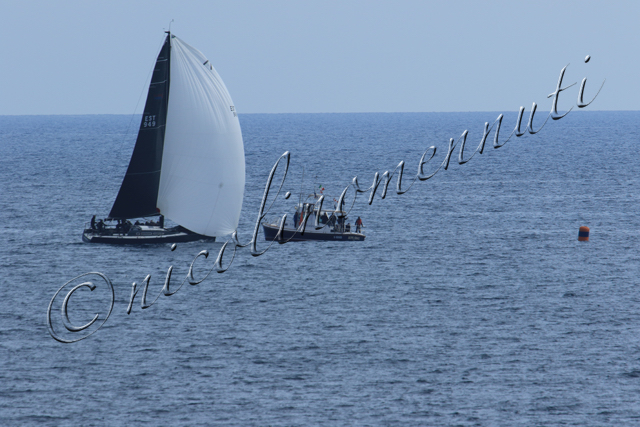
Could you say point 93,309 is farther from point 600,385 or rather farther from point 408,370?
point 600,385

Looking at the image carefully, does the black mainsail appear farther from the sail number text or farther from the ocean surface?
the ocean surface

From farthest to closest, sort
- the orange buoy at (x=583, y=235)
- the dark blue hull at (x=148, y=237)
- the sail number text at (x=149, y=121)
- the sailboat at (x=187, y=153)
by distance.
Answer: the orange buoy at (x=583, y=235) → the dark blue hull at (x=148, y=237) → the sail number text at (x=149, y=121) → the sailboat at (x=187, y=153)

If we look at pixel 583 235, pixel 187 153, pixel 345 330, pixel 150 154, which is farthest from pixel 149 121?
pixel 583 235

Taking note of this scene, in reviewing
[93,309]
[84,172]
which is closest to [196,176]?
[93,309]

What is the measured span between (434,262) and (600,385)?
Answer: 29.5 metres

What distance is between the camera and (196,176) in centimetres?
7100

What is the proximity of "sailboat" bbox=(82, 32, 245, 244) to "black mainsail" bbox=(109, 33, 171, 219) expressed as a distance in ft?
0.30

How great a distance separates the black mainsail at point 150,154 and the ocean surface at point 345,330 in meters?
4.35

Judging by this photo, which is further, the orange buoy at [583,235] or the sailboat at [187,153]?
the orange buoy at [583,235]

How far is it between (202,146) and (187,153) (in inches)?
66.0

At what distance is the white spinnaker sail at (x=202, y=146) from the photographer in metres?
70.4

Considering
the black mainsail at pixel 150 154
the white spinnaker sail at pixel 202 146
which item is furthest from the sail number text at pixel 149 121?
the white spinnaker sail at pixel 202 146

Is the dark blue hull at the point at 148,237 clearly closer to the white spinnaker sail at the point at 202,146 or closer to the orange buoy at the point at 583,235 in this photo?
the white spinnaker sail at the point at 202,146

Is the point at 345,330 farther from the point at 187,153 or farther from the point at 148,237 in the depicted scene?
the point at 148,237
